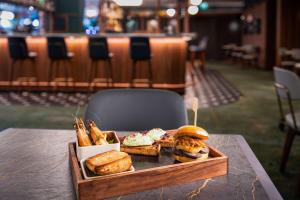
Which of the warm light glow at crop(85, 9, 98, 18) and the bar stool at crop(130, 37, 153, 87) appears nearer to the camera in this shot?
the bar stool at crop(130, 37, 153, 87)

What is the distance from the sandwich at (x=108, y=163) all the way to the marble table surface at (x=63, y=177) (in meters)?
0.08

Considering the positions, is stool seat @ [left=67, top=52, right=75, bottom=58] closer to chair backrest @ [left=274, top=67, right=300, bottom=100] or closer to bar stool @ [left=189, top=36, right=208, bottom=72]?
bar stool @ [left=189, top=36, right=208, bottom=72]

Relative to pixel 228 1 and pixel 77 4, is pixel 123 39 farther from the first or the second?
pixel 228 1

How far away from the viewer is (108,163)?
1.07 m

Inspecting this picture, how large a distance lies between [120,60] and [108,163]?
7101 millimetres

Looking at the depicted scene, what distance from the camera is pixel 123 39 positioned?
797cm

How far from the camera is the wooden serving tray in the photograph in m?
1.00

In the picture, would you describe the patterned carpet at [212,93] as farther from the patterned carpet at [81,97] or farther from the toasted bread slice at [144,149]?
the toasted bread slice at [144,149]

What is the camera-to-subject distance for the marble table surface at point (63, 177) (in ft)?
3.45

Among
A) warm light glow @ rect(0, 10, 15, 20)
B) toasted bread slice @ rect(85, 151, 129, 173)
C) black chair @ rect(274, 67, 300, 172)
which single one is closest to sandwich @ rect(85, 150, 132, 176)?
toasted bread slice @ rect(85, 151, 129, 173)

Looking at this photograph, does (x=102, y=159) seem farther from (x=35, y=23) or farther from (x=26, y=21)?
(x=26, y=21)

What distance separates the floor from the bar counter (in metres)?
1.40

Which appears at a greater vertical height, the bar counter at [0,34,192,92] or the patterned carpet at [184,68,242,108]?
the bar counter at [0,34,192,92]

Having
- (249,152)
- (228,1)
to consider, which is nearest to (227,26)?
(228,1)
